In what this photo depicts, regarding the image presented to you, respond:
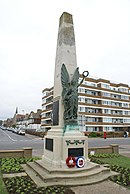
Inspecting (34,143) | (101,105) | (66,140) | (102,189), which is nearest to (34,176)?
(66,140)

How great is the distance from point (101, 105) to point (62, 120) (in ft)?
152

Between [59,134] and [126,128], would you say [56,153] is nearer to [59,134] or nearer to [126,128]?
[59,134]

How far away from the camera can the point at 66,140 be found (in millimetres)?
8359

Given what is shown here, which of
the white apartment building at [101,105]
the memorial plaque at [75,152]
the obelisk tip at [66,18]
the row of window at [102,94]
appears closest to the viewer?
the memorial plaque at [75,152]

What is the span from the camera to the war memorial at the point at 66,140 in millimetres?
7394

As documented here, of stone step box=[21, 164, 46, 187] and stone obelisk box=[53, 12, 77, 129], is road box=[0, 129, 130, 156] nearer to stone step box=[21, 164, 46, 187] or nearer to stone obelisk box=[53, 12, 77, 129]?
stone step box=[21, 164, 46, 187]

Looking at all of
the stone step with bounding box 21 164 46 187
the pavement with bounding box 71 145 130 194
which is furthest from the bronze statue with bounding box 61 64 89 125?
the pavement with bounding box 71 145 130 194

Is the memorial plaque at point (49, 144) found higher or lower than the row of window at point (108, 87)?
lower

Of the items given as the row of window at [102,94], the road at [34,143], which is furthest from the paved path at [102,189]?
the row of window at [102,94]

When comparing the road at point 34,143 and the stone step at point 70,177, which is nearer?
the stone step at point 70,177

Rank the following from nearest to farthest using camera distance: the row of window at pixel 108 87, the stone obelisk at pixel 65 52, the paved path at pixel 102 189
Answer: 1. the paved path at pixel 102 189
2. the stone obelisk at pixel 65 52
3. the row of window at pixel 108 87

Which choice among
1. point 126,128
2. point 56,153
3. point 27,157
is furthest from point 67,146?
point 126,128

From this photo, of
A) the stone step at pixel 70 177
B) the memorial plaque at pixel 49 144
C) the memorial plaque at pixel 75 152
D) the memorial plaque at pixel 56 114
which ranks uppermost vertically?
the memorial plaque at pixel 56 114

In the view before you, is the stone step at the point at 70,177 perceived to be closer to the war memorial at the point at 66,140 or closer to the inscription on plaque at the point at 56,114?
the war memorial at the point at 66,140
